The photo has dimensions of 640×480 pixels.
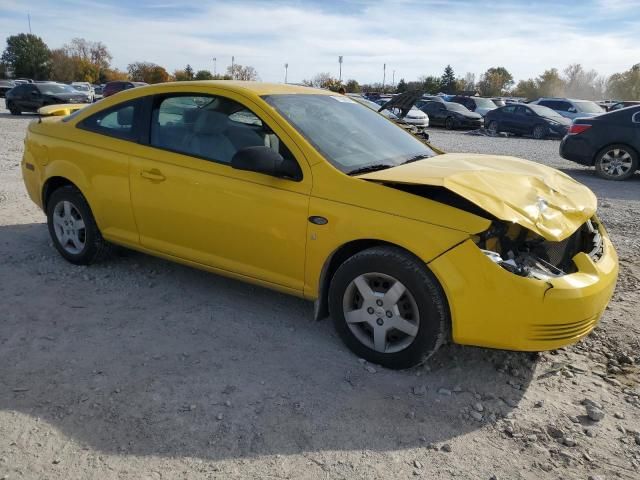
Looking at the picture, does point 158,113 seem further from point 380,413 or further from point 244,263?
point 380,413

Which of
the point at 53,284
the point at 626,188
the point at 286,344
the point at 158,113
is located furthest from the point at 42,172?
the point at 626,188

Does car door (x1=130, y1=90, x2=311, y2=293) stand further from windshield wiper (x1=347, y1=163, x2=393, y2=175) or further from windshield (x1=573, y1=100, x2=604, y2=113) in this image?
windshield (x1=573, y1=100, x2=604, y2=113)

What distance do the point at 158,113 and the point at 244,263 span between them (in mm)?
1404

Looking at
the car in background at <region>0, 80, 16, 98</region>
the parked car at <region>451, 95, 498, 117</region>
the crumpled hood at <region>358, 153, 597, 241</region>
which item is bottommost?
the car in background at <region>0, 80, 16, 98</region>

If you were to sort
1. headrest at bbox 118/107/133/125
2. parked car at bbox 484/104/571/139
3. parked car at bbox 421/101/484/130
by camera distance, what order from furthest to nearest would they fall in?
parked car at bbox 421/101/484/130
parked car at bbox 484/104/571/139
headrest at bbox 118/107/133/125

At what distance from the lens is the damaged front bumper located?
294cm

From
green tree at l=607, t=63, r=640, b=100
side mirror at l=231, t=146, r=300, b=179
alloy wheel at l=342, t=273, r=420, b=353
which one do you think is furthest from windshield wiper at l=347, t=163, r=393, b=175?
green tree at l=607, t=63, r=640, b=100

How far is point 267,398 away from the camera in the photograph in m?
3.05

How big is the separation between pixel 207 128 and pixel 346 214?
4.42ft

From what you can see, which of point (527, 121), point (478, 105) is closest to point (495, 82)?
point (478, 105)

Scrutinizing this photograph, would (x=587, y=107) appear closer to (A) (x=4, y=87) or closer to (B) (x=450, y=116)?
(B) (x=450, y=116)

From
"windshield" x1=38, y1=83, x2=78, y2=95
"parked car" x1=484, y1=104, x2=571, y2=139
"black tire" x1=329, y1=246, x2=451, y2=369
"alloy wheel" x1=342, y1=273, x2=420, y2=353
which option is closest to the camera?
"black tire" x1=329, y1=246, x2=451, y2=369

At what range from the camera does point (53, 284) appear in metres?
4.52

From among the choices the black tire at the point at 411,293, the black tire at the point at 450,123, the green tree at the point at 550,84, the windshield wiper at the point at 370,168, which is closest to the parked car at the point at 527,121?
the black tire at the point at 450,123
